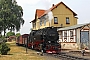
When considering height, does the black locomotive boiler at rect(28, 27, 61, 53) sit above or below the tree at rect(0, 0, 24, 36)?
below

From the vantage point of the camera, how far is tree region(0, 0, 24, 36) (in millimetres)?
58681

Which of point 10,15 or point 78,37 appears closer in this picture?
point 78,37

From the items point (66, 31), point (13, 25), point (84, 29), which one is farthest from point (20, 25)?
point (84, 29)

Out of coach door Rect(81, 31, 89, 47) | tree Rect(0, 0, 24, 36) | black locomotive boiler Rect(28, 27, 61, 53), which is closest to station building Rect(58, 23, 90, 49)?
coach door Rect(81, 31, 89, 47)

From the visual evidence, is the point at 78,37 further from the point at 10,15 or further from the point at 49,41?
the point at 10,15

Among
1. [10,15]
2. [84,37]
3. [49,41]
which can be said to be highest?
[10,15]

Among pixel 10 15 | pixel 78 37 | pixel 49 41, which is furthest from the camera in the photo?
pixel 10 15

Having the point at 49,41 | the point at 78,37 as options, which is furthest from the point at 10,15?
the point at 49,41

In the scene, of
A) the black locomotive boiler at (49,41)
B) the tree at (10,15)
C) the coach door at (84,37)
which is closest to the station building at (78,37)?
the coach door at (84,37)

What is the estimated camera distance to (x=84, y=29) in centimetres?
3728

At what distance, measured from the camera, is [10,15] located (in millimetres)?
59188

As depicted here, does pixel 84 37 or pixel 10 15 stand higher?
pixel 10 15

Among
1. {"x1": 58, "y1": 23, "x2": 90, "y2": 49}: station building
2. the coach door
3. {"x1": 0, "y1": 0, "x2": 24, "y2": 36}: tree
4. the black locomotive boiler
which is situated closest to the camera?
the black locomotive boiler

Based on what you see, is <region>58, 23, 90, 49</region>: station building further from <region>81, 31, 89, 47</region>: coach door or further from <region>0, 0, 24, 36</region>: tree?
<region>0, 0, 24, 36</region>: tree
